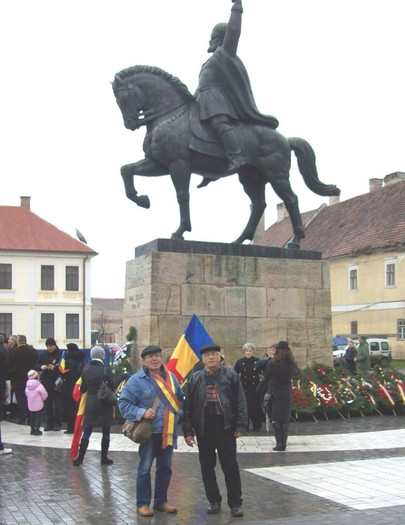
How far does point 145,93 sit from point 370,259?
38.2 meters

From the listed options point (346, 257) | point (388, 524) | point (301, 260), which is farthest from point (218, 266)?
point (346, 257)

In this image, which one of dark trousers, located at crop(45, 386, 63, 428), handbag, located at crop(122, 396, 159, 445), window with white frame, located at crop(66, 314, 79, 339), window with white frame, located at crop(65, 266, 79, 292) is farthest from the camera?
window with white frame, located at crop(65, 266, 79, 292)

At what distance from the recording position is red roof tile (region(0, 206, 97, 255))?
54469 mm

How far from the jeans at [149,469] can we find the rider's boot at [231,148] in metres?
7.34

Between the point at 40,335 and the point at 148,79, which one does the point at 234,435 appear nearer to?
the point at 148,79

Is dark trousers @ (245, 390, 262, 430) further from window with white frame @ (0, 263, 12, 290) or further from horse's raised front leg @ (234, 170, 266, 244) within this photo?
window with white frame @ (0, 263, 12, 290)

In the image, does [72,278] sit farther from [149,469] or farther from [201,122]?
[149,469]

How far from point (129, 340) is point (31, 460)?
12.7 ft

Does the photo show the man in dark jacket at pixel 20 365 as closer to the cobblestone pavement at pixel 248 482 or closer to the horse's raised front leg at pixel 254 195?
the cobblestone pavement at pixel 248 482

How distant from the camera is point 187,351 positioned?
1091 centimetres

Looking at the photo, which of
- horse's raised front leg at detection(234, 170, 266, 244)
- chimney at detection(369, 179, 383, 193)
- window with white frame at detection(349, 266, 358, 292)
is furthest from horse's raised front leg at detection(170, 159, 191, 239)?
chimney at detection(369, 179, 383, 193)

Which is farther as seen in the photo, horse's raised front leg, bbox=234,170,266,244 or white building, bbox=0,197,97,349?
white building, bbox=0,197,97,349

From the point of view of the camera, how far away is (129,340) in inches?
527

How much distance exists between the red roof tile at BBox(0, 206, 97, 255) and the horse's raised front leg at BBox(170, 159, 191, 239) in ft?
138
